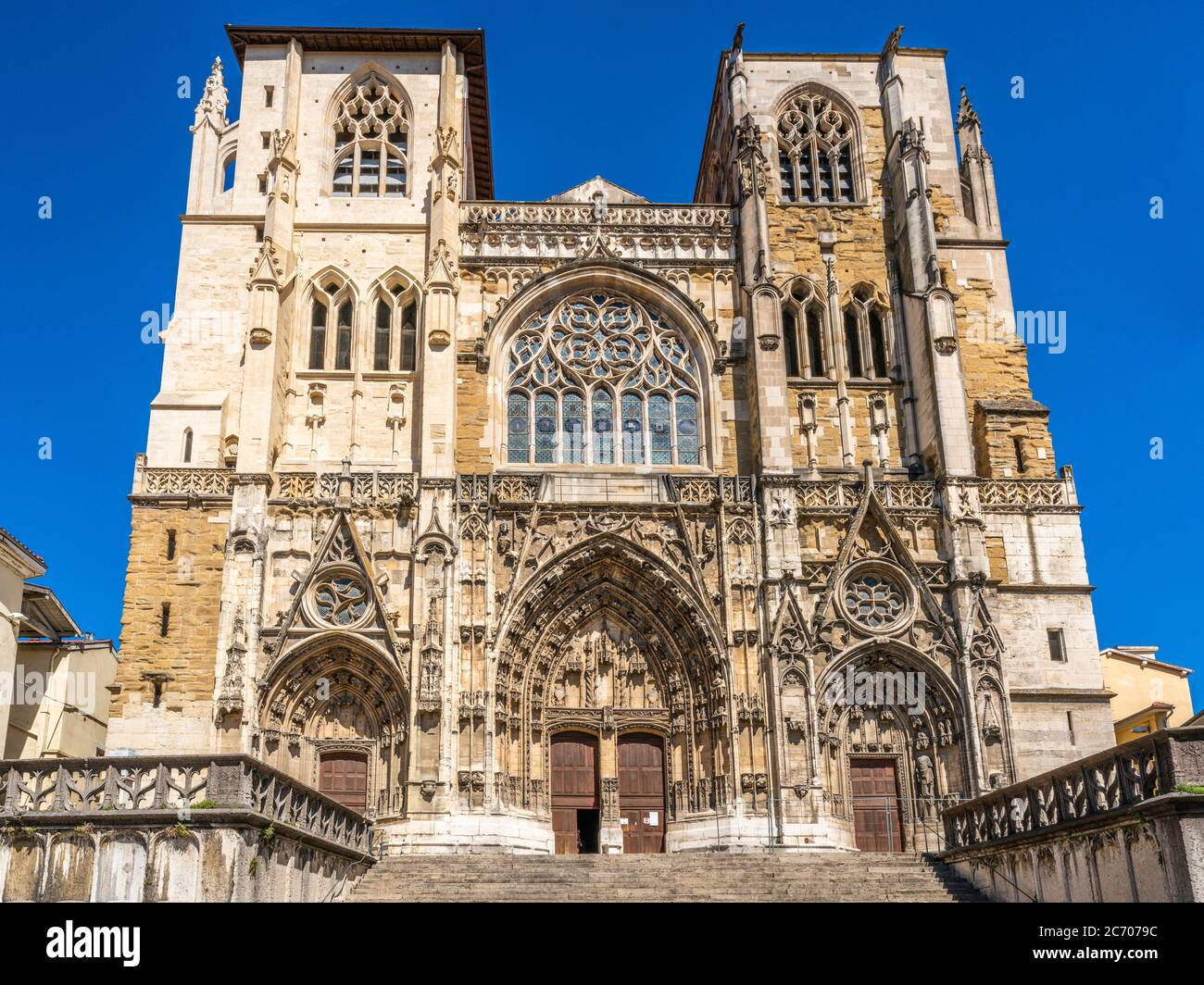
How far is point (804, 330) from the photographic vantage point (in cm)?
2547

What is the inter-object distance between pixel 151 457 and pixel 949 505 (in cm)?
1541

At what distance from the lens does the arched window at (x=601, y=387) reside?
81.0 ft

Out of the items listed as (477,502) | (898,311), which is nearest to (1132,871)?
(477,502)

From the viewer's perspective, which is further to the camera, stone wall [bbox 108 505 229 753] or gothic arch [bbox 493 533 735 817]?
gothic arch [bbox 493 533 735 817]

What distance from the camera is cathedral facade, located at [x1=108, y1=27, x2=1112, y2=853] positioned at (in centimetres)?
2166

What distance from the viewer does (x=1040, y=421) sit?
24125 millimetres

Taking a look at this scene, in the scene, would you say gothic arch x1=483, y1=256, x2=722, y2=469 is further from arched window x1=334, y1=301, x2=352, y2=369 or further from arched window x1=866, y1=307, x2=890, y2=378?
arched window x1=866, y1=307, x2=890, y2=378

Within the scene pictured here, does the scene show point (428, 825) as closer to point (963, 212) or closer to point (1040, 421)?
point (1040, 421)

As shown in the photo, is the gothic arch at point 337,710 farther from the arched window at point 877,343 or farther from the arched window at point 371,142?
the arched window at point 877,343

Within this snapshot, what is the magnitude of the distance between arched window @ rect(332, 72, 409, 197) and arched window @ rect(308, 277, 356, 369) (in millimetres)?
2447

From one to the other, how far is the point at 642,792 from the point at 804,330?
10.2 metres

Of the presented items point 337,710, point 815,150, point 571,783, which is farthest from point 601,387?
point 337,710

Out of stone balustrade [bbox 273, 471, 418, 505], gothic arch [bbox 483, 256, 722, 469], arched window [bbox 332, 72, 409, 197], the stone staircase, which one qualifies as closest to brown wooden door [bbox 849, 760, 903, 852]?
the stone staircase

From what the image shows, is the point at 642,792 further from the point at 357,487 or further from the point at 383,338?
the point at 383,338
